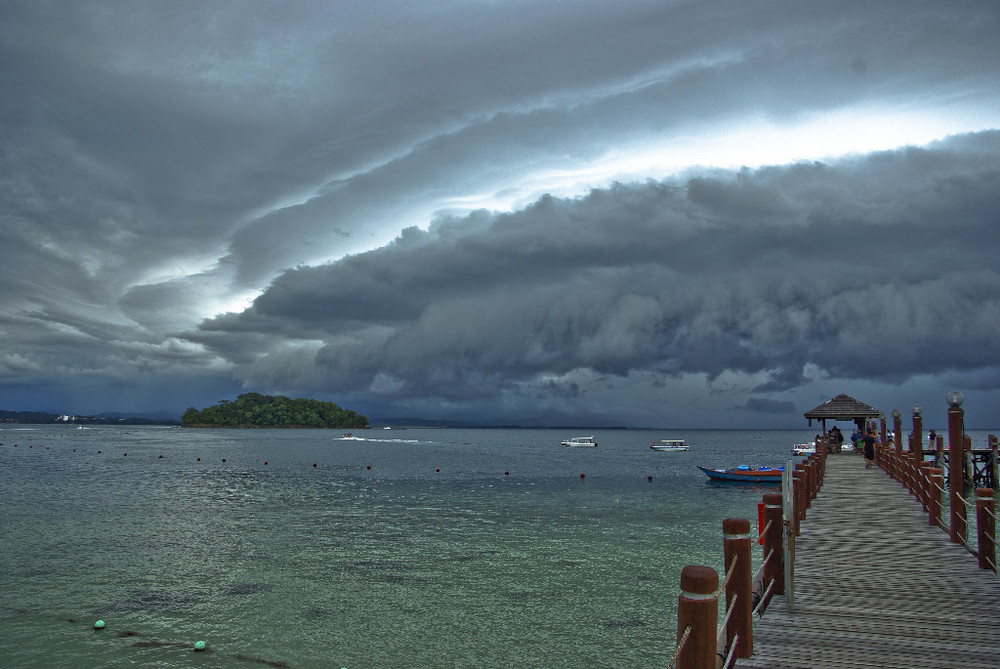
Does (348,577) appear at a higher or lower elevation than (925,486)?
lower

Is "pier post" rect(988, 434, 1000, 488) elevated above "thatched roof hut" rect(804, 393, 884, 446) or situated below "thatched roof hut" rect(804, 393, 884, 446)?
below

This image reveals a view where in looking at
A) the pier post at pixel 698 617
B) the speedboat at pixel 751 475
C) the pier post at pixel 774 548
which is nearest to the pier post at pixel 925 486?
the pier post at pixel 774 548

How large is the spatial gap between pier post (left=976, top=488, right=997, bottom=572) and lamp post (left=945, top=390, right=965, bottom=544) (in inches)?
74.3

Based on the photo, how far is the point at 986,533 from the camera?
12016mm

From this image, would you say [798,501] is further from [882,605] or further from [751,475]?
[751,475]

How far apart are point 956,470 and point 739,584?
435 inches

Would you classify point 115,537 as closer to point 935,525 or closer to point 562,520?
point 562,520

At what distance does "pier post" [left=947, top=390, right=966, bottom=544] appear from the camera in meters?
14.3

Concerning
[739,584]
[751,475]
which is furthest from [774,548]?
[751,475]

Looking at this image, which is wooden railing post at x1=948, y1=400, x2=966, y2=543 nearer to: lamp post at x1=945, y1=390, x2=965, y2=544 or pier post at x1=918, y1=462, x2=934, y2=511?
lamp post at x1=945, y1=390, x2=965, y2=544

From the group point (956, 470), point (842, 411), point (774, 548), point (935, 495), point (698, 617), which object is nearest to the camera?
point (698, 617)

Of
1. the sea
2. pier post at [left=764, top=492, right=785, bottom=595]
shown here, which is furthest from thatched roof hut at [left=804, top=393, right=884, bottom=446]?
pier post at [left=764, top=492, right=785, bottom=595]

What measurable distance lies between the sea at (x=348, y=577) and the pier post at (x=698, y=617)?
12.0m

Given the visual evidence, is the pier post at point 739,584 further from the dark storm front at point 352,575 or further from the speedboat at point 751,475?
the speedboat at point 751,475
